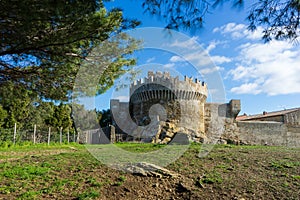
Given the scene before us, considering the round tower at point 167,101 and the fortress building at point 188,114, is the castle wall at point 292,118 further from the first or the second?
the round tower at point 167,101

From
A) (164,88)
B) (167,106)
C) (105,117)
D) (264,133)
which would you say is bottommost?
(264,133)

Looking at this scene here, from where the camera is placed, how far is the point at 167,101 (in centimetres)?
2388

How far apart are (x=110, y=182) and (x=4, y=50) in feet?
12.7

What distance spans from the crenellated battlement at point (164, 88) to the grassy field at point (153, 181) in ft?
55.0

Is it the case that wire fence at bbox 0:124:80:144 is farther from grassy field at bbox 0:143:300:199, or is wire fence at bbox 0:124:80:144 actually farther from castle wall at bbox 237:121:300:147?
castle wall at bbox 237:121:300:147

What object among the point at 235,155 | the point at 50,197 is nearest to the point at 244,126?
the point at 235,155

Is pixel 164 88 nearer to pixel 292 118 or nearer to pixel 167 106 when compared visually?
pixel 167 106

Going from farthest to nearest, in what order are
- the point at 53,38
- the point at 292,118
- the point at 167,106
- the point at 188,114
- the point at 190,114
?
the point at 292,118 < the point at 190,114 < the point at 188,114 < the point at 167,106 < the point at 53,38

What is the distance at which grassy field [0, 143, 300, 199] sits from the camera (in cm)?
507

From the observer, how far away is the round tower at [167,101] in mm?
23609

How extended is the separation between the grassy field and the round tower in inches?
635

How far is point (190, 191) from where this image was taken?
5.23 metres

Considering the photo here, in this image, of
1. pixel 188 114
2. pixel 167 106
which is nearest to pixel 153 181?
pixel 167 106

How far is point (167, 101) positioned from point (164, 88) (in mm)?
1238
